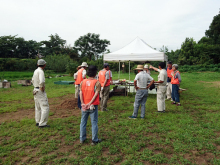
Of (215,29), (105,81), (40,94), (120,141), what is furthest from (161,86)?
(215,29)

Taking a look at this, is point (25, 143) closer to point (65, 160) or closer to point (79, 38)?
point (65, 160)

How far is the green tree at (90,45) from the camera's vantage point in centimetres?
4175

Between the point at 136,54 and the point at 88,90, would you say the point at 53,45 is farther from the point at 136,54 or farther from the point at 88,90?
the point at 88,90

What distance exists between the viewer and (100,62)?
1164 inches

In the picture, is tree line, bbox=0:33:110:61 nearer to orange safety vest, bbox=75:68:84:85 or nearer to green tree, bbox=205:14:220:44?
green tree, bbox=205:14:220:44

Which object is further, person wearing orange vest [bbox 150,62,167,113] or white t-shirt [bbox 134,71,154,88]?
person wearing orange vest [bbox 150,62,167,113]

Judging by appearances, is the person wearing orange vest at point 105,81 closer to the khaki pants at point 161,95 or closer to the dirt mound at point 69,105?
the dirt mound at point 69,105

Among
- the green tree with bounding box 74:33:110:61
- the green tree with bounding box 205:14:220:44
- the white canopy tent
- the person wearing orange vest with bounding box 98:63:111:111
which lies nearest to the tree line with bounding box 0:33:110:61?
the green tree with bounding box 74:33:110:61

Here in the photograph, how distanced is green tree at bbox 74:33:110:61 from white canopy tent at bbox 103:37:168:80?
33372 mm

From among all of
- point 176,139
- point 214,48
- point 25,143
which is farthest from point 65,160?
point 214,48

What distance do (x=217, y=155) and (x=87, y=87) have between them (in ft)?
9.55

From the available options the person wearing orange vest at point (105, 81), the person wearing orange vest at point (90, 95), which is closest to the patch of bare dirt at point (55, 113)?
the person wearing orange vest at point (105, 81)

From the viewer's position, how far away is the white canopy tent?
28.1 ft

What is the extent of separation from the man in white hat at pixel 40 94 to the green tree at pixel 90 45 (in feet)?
126
